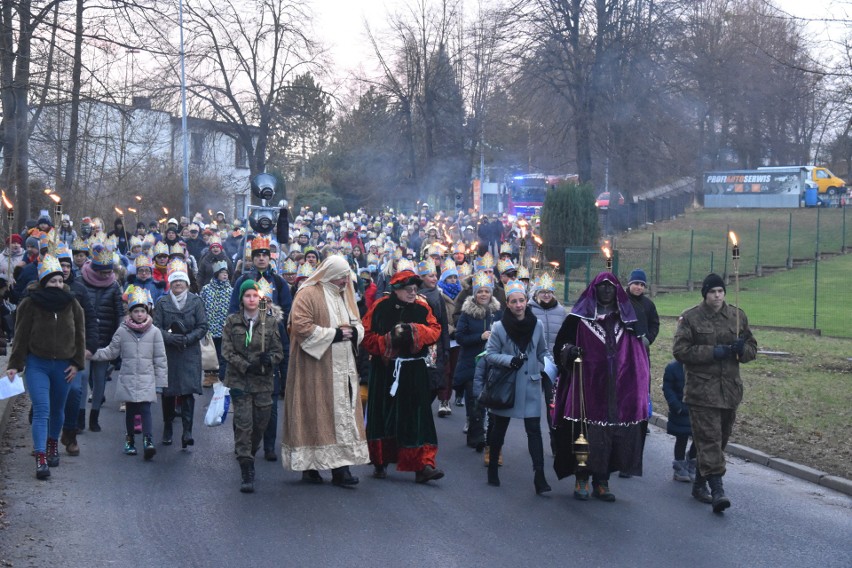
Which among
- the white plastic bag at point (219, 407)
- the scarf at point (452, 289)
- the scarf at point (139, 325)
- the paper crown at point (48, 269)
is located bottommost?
the white plastic bag at point (219, 407)

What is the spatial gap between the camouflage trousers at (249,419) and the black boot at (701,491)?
354 cm

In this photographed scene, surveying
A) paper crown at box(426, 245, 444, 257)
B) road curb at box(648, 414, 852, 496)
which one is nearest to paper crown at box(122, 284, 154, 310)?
road curb at box(648, 414, 852, 496)

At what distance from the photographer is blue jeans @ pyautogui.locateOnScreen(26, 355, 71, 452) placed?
9273 millimetres

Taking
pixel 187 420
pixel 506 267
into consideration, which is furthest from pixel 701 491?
pixel 506 267

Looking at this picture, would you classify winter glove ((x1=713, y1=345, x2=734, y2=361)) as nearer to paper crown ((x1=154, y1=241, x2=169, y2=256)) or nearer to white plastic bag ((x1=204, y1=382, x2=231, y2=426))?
white plastic bag ((x1=204, y1=382, x2=231, y2=426))

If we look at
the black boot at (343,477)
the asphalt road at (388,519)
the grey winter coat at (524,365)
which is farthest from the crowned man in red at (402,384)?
the grey winter coat at (524,365)

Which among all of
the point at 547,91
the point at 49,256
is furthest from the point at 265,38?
the point at 49,256

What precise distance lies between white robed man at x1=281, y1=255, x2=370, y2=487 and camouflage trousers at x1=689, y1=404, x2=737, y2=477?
105 inches

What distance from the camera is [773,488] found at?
31.9 feet

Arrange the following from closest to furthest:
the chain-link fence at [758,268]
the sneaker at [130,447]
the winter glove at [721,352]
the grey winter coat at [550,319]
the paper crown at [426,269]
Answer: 1. the winter glove at [721,352]
2. the sneaker at [130,447]
3. the grey winter coat at [550,319]
4. the paper crown at [426,269]
5. the chain-link fence at [758,268]

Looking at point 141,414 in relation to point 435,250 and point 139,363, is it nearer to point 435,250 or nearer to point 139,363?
point 139,363

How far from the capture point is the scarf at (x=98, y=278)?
11.8 m

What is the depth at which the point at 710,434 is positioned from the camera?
8758mm

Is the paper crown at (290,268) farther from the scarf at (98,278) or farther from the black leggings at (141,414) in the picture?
the black leggings at (141,414)
